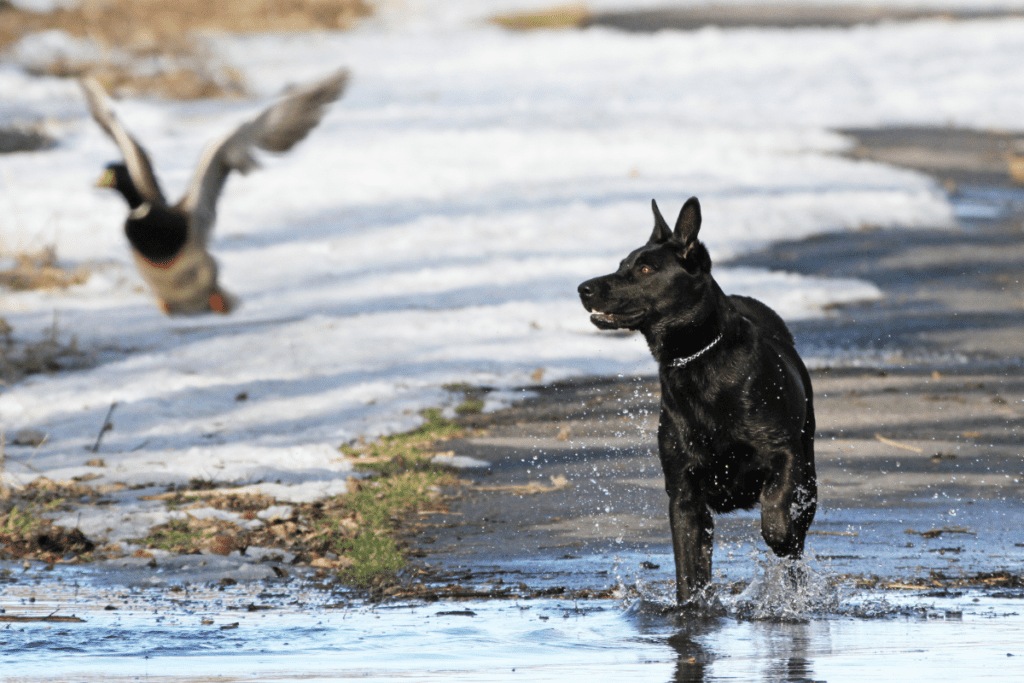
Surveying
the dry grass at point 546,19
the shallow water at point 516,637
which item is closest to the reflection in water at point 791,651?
the shallow water at point 516,637

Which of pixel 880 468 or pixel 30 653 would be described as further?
pixel 880 468

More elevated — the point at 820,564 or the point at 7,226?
the point at 7,226

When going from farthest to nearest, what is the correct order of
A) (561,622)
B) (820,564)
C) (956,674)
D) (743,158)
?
(743,158) < (820,564) < (561,622) < (956,674)

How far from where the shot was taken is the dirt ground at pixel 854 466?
645cm

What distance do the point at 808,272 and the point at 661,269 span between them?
27.9ft

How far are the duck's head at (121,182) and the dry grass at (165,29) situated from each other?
51.8 feet

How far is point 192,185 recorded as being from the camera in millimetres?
10438

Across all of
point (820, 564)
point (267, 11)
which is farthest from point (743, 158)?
point (267, 11)

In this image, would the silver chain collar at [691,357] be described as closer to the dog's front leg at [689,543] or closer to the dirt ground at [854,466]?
the dog's front leg at [689,543]

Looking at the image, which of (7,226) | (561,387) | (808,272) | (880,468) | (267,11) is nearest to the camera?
(880,468)

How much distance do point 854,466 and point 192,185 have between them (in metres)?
5.43

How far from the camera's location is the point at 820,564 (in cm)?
618

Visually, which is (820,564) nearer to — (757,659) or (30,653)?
(757,659)

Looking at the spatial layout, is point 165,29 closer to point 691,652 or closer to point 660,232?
point 660,232
